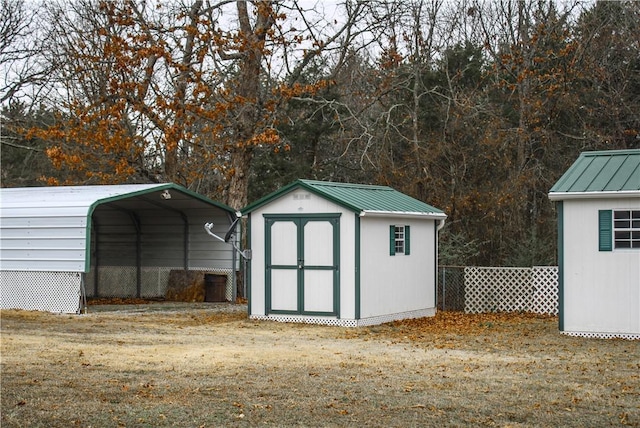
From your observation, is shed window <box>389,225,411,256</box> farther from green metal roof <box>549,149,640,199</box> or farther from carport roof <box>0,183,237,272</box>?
carport roof <box>0,183,237,272</box>

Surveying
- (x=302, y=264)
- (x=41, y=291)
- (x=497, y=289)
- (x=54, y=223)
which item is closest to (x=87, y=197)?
(x=54, y=223)

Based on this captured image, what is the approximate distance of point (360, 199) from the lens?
62.3 ft

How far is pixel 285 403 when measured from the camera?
9891mm

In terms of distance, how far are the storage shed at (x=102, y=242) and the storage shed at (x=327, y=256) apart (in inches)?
131

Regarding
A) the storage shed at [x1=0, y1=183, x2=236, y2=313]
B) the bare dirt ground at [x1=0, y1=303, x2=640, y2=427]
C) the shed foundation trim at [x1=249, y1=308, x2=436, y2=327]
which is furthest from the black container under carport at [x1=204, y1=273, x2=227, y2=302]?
the bare dirt ground at [x1=0, y1=303, x2=640, y2=427]

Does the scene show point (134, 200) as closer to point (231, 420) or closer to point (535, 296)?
point (535, 296)

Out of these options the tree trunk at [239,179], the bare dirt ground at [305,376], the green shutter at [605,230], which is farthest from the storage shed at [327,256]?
the tree trunk at [239,179]

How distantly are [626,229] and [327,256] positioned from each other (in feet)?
17.8

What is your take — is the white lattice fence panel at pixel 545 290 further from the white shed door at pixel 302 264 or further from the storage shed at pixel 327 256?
the white shed door at pixel 302 264

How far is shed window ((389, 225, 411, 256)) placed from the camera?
1945 cm

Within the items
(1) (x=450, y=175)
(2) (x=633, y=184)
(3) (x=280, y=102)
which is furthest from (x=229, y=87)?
(2) (x=633, y=184)

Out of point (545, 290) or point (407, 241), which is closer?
point (407, 241)

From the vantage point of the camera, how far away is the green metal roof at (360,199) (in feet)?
60.0

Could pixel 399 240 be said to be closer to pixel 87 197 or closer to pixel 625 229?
pixel 625 229
